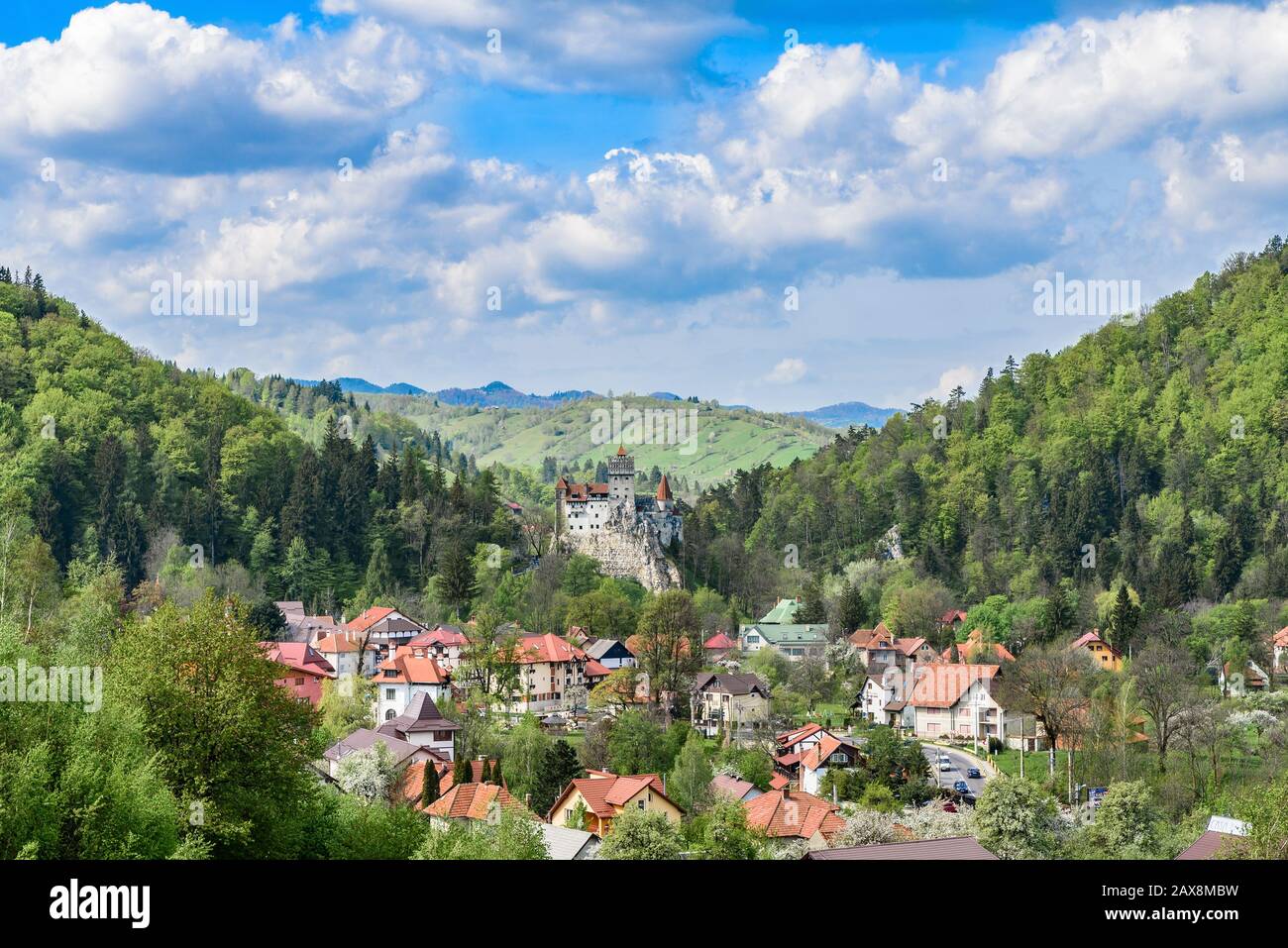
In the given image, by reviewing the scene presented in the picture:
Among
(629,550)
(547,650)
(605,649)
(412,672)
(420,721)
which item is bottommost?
(420,721)

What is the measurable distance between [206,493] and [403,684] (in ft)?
133

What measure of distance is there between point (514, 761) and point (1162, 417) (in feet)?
264

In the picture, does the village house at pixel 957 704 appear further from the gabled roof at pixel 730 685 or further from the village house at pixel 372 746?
the village house at pixel 372 746

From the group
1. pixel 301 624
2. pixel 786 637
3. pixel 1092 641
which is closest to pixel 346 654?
pixel 301 624

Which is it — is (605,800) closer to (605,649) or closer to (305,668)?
(305,668)

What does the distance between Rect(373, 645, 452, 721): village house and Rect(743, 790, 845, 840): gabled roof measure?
23.4 m

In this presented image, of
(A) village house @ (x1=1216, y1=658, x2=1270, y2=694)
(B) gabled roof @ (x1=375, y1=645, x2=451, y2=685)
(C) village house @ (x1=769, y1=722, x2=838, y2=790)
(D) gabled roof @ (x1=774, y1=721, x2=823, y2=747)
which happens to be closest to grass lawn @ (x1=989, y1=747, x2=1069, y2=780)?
(C) village house @ (x1=769, y1=722, x2=838, y2=790)

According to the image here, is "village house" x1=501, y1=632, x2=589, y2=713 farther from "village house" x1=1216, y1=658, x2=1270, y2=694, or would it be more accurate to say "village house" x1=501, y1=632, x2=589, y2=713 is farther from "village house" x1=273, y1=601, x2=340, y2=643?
"village house" x1=1216, y1=658, x2=1270, y2=694

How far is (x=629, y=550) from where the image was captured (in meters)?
96.1

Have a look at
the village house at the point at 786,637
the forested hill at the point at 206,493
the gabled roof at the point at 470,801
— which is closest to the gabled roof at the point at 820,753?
the gabled roof at the point at 470,801

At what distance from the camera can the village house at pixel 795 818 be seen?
36.2 meters

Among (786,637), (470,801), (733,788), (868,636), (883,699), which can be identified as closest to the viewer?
(470,801)
